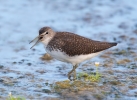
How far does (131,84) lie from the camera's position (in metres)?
10.3

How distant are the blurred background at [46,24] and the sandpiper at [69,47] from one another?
59 centimetres

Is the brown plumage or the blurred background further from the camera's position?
the blurred background

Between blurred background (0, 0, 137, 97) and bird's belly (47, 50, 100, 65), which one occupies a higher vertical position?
blurred background (0, 0, 137, 97)

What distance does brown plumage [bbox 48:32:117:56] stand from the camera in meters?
10.3

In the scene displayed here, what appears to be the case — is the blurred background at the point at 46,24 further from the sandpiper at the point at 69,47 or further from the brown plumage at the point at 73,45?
the brown plumage at the point at 73,45

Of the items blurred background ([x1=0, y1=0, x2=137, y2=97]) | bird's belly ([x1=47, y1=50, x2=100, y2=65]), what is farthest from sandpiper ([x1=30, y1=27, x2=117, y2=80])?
blurred background ([x1=0, y1=0, x2=137, y2=97])

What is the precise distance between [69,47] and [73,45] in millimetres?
114

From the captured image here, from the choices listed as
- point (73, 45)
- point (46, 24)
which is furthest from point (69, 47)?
point (46, 24)

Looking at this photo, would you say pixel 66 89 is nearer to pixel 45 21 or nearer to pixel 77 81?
pixel 77 81

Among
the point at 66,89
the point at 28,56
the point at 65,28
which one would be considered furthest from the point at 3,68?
the point at 65,28

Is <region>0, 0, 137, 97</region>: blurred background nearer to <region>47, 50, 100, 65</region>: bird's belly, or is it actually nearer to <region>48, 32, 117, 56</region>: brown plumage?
<region>47, 50, 100, 65</region>: bird's belly

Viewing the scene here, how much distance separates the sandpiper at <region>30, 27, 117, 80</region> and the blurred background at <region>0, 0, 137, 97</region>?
59 centimetres

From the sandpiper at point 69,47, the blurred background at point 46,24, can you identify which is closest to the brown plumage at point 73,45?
the sandpiper at point 69,47

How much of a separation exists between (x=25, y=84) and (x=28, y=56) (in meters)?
2.14
